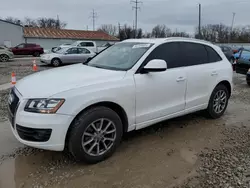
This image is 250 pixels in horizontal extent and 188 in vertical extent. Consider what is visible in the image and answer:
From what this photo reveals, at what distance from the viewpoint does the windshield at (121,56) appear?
3.60 meters

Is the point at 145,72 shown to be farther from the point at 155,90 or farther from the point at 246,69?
the point at 246,69

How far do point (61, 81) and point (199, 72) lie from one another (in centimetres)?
255

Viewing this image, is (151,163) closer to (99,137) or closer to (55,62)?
(99,137)

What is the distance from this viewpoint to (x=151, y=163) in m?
3.15

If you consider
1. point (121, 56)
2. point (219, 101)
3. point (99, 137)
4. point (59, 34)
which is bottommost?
point (99, 137)

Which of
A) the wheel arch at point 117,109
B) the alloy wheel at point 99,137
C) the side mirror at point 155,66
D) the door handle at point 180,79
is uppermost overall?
the side mirror at point 155,66

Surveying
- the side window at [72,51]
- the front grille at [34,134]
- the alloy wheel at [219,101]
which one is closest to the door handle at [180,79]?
the alloy wheel at [219,101]

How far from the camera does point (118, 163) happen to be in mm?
3141

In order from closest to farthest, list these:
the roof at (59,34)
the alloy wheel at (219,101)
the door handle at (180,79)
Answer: the door handle at (180,79)
the alloy wheel at (219,101)
the roof at (59,34)

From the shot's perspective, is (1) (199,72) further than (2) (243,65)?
No

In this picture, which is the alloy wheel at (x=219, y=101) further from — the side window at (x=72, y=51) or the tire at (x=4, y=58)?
the tire at (x=4, y=58)

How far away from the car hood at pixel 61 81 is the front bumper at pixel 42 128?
0.22 m

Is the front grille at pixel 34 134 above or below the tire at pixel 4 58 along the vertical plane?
below

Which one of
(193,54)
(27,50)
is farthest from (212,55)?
(27,50)
